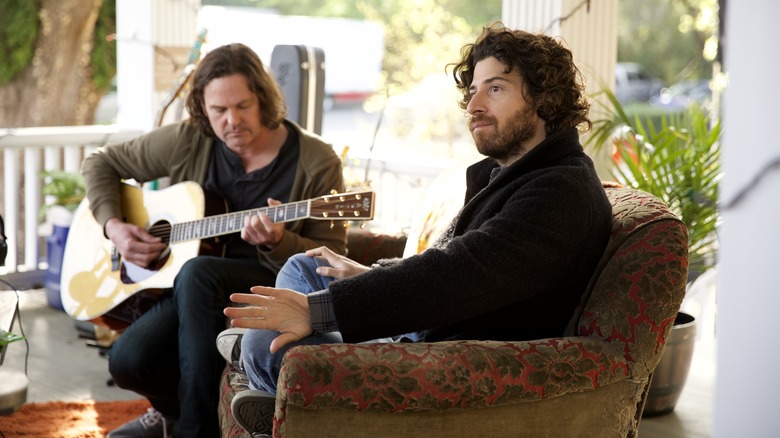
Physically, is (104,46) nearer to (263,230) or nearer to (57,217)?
(57,217)

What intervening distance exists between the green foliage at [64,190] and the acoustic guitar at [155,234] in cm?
139

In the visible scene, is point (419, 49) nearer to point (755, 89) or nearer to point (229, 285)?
point (229, 285)

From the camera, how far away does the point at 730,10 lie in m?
1.08

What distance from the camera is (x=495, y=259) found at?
6.02ft

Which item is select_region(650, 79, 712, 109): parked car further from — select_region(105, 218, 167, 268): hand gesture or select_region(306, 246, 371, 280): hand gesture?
select_region(306, 246, 371, 280): hand gesture

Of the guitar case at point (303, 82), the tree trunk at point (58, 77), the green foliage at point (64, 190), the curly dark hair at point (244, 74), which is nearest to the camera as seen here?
the curly dark hair at point (244, 74)

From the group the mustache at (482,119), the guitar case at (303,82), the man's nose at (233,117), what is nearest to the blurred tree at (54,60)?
the guitar case at (303,82)

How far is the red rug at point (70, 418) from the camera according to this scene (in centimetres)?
300

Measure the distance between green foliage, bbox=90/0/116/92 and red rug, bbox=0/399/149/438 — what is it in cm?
483

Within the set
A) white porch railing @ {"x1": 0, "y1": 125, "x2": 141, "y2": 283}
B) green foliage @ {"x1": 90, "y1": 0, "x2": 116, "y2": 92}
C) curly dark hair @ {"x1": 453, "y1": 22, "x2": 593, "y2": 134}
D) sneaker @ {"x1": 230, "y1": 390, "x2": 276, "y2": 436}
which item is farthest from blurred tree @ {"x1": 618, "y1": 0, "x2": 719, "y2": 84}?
sneaker @ {"x1": 230, "y1": 390, "x2": 276, "y2": 436}

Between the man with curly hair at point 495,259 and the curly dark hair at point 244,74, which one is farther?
the curly dark hair at point 244,74

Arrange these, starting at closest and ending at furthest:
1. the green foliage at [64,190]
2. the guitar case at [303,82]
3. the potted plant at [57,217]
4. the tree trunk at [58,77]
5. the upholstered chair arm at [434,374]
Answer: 1. the upholstered chair arm at [434,374]
2. the guitar case at [303,82]
3. the potted plant at [57,217]
4. the green foliage at [64,190]
5. the tree trunk at [58,77]

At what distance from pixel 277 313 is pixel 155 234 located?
1276 millimetres

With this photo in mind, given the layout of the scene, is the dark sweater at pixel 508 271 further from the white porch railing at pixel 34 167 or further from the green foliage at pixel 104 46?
the green foliage at pixel 104 46
